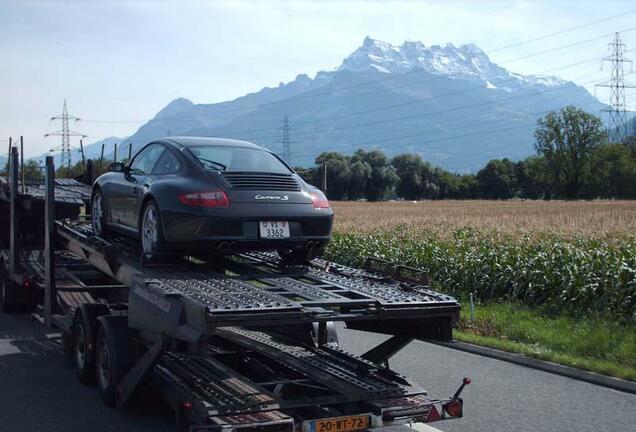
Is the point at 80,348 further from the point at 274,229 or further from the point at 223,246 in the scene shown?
the point at 274,229

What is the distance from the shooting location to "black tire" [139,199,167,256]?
6.66m

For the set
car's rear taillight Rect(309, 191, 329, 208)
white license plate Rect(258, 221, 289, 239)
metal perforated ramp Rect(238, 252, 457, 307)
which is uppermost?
car's rear taillight Rect(309, 191, 329, 208)

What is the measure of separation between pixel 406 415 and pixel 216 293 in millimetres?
1597

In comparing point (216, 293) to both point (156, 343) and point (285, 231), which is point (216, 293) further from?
point (285, 231)

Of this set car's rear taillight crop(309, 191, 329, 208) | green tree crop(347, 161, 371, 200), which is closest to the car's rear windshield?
car's rear taillight crop(309, 191, 329, 208)

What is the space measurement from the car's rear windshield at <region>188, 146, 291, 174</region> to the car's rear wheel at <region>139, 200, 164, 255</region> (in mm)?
647

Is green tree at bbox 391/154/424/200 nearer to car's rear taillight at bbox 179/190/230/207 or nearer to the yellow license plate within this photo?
car's rear taillight at bbox 179/190/230/207

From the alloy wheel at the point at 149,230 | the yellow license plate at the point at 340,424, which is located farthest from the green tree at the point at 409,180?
the yellow license plate at the point at 340,424

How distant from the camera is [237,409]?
4.65 m

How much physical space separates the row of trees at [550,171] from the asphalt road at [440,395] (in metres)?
85.2

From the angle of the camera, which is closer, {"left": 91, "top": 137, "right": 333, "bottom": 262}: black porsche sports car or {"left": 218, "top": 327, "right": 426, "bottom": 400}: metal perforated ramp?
{"left": 218, "top": 327, "right": 426, "bottom": 400}: metal perforated ramp

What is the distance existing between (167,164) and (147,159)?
638mm

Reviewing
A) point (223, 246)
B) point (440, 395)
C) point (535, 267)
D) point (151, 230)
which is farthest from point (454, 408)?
point (535, 267)

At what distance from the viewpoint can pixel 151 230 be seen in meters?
6.91
